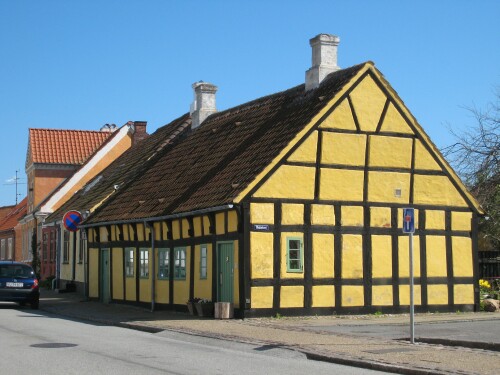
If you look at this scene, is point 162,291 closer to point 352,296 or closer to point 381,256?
point 352,296

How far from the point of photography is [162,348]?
578 inches

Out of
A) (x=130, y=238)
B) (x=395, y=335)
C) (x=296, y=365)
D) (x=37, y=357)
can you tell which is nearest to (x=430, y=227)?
(x=395, y=335)

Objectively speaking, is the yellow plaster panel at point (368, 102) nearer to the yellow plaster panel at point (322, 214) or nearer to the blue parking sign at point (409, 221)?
the yellow plaster panel at point (322, 214)

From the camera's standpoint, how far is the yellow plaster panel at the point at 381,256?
22.9 metres

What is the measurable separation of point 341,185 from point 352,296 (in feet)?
9.70

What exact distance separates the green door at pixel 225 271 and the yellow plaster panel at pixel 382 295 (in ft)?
13.1

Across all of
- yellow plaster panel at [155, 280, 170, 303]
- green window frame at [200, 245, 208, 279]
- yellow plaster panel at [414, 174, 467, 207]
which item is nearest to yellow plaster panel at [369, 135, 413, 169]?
yellow plaster panel at [414, 174, 467, 207]

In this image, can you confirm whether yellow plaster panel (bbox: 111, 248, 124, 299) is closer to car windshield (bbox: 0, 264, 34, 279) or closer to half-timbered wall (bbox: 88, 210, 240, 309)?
half-timbered wall (bbox: 88, 210, 240, 309)

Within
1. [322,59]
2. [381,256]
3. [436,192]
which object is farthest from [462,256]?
[322,59]

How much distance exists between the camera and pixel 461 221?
24531 mm

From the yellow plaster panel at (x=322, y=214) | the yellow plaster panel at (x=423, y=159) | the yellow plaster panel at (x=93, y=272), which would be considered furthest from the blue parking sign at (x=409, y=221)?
the yellow plaster panel at (x=93, y=272)

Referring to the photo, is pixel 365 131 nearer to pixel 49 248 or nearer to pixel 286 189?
pixel 286 189

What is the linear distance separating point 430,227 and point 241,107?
29.7 feet

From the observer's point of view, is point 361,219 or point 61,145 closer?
point 361,219
